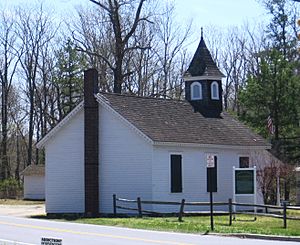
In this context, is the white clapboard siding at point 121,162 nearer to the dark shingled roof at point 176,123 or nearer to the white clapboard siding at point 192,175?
the white clapboard siding at point 192,175

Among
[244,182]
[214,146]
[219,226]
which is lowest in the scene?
[219,226]

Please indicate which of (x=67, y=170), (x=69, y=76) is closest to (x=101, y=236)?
(x=67, y=170)

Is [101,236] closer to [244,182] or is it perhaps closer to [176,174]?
[244,182]

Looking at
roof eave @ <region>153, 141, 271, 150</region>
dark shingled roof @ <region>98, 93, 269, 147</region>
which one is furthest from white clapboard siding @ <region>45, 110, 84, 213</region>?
roof eave @ <region>153, 141, 271, 150</region>

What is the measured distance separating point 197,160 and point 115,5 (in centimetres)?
2066

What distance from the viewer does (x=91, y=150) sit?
4000 cm

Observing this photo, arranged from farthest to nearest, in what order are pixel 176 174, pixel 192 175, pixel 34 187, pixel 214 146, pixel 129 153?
pixel 34 187, pixel 214 146, pixel 192 175, pixel 176 174, pixel 129 153

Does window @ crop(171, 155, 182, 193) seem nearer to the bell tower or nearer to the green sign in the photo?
the green sign

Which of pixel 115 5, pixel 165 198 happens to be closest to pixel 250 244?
pixel 165 198

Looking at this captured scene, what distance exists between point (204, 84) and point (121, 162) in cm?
1043

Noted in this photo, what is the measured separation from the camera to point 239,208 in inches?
1620

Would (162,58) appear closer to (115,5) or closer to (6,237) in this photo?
(115,5)

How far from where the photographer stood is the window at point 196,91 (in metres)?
47.3

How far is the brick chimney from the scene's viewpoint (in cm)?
3953
